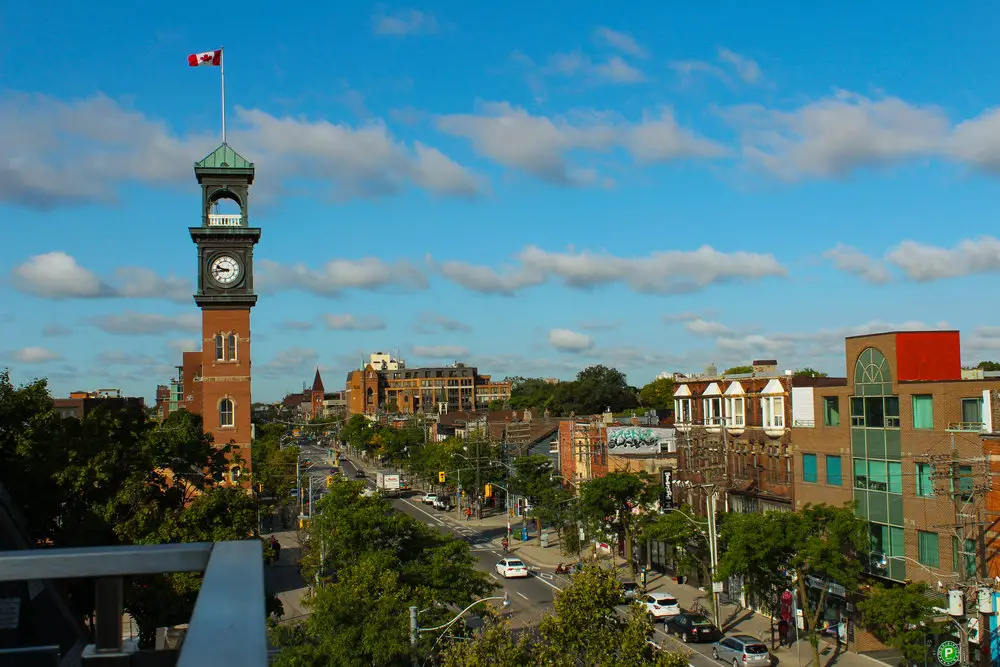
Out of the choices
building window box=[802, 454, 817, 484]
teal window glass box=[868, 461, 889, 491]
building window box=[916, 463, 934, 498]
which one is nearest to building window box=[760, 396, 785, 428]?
building window box=[802, 454, 817, 484]

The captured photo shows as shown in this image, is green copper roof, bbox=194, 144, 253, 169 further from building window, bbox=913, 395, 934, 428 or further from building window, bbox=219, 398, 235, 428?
building window, bbox=913, 395, 934, 428

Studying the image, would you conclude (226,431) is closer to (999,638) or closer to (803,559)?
(803,559)

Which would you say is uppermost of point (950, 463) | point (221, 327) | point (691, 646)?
point (221, 327)

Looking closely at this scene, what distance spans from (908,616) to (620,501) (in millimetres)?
27227

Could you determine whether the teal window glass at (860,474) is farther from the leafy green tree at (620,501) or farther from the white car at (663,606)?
the leafy green tree at (620,501)

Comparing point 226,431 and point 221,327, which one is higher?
point 221,327

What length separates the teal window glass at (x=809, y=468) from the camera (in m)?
47.4

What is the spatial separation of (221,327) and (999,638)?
51.7 m

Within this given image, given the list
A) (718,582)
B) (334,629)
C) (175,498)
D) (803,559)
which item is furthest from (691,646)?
(175,498)

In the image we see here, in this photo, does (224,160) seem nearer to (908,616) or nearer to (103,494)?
(103,494)

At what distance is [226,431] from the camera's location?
67562 millimetres

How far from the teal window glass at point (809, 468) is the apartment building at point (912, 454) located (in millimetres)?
50

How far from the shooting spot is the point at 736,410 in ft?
189

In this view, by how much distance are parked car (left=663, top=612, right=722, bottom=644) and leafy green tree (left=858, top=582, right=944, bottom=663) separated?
10.7 metres
